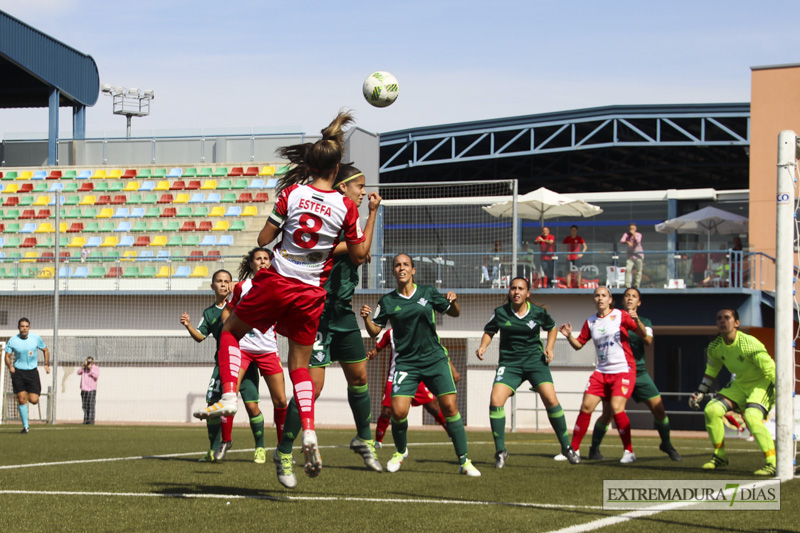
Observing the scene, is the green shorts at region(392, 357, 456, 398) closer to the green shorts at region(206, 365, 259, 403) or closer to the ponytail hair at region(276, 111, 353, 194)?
the green shorts at region(206, 365, 259, 403)

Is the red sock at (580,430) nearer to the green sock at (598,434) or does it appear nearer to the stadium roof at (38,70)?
the green sock at (598,434)

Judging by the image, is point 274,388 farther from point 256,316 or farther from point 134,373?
point 134,373

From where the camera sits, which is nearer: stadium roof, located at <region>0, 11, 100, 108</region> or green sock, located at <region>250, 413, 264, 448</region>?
green sock, located at <region>250, 413, 264, 448</region>

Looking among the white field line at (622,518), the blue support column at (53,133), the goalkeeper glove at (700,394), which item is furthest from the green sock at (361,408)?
the blue support column at (53,133)

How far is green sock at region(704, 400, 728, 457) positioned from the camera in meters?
9.62

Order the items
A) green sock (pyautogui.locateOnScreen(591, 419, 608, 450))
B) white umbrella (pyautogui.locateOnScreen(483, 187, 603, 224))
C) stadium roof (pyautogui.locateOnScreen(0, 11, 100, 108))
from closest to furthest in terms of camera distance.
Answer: green sock (pyautogui.locateOnScreen(591, 419, 608, 450)) < white umbrella (pyautogui.locateOnScreen(483, 187, 603, 224)) < stadium roof (pyautogui.locateOnScreen(0, 11, 100, 108))

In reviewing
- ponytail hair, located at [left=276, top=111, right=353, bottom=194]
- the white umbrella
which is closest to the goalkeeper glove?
ponytail hair, located at [left=276, top=111, right=353, bottom=194]

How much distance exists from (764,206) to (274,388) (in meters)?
19.1

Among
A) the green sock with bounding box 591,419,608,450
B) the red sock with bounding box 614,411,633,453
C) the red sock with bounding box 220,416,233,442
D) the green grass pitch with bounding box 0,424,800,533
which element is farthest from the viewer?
the green sock with bounding box 591,419,608,450

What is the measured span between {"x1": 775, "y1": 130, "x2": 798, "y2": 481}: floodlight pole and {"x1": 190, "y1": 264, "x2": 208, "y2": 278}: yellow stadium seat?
18.8m

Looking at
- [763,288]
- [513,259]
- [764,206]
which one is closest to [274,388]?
[513,259]

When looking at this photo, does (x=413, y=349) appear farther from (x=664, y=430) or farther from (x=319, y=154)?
(x=664, y=430)

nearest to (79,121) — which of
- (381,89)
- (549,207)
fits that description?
(549,207)

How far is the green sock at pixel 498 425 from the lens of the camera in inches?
381
